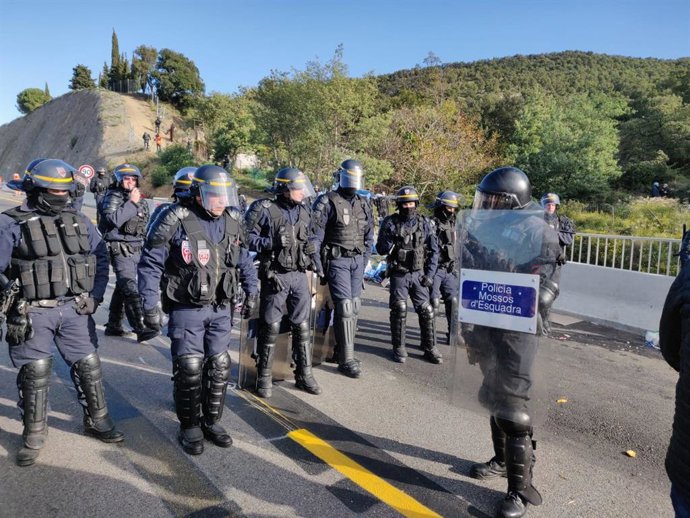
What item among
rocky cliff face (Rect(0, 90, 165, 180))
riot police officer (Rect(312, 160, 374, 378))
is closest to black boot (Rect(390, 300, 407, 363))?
riot police officer (Rect(312, 160, 374, 378))

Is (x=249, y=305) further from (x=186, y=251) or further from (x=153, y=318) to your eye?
(x=186, y=251)

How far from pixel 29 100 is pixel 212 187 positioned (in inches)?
3456

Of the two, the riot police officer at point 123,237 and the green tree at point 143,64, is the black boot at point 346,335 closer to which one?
the riot police officer at point 123,237

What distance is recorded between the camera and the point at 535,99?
26.9 metres

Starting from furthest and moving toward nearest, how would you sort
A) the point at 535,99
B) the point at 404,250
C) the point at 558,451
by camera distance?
the point at 535,99 < the point at 404,250 < the point at 558,451

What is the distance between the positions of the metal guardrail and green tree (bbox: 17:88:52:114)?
276ft

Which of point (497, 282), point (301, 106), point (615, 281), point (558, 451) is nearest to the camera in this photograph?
point (497, 282)

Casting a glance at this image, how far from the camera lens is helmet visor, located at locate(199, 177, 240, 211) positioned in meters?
3.46

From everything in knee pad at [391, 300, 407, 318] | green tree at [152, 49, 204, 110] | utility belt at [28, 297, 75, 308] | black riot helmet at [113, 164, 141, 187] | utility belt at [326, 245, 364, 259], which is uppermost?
green tree at [152, 49, 204, 110]

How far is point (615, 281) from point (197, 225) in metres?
6.75

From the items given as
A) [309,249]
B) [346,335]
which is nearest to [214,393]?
[309,249]

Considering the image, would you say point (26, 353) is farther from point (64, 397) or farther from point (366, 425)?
point (366, 425)

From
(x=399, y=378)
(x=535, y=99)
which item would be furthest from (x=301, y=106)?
(x=399, y=378)

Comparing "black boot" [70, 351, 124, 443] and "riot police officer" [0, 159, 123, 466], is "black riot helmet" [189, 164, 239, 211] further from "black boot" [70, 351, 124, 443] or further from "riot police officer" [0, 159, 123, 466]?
"black boot" [70, 351, 124, 443]
